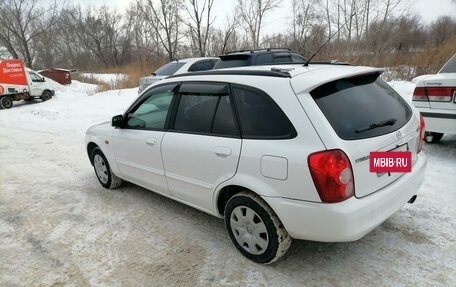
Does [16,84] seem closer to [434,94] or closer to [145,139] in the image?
[145,139]

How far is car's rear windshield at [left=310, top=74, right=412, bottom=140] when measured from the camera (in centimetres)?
255

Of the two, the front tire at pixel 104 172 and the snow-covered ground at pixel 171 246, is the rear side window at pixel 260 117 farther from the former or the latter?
the front tire at pixel 104 172

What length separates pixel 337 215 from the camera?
2371mm

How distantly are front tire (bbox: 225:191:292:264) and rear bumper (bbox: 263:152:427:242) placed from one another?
120 millimetres

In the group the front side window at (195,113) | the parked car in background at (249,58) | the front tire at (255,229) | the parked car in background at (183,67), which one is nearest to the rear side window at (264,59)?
the parked car in background at (249,58)

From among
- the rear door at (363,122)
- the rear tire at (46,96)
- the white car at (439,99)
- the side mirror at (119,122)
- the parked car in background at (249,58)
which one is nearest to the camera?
the rear door at (363,122)

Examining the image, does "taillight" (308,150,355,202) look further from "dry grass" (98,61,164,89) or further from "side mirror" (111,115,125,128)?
"dry grass" (98,61,164,89)

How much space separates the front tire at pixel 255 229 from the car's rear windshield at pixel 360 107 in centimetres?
88

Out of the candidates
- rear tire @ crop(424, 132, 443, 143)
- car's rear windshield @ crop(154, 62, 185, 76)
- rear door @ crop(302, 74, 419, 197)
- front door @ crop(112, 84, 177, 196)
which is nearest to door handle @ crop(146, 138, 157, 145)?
front door @ crop(112, 84, 177, 196)

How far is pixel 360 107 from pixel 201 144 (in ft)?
4.64

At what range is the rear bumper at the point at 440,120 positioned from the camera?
4992 mm

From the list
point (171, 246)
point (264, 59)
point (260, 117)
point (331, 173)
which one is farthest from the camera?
point (264, 59)

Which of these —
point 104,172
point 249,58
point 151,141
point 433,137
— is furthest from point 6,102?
point 433,137

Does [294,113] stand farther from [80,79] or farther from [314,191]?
[80,79]
